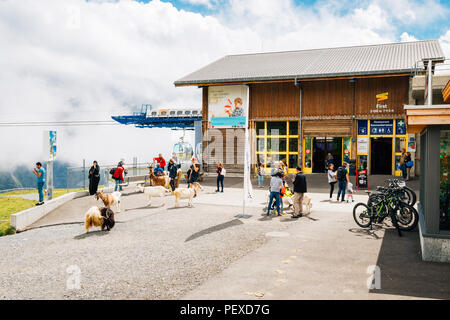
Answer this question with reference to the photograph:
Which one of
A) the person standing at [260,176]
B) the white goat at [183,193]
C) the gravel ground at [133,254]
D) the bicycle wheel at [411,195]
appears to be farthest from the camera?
the person standing at [260,176]

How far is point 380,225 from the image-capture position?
11.1 meters

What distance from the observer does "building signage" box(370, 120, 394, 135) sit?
23.4 meters

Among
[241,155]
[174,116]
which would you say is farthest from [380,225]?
[174,116]

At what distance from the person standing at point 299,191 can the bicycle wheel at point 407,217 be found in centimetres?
312

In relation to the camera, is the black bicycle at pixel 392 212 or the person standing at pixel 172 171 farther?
the person standing at pixel 172 171

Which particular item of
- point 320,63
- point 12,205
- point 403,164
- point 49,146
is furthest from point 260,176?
point 12,205

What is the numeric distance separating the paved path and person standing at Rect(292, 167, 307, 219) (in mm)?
381

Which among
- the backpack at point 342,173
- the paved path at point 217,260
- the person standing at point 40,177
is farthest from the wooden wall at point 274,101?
the person standing at point 40,177

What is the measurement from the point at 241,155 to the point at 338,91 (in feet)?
27.3

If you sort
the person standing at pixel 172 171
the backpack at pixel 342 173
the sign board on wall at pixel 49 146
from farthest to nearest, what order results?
the person standing at pixel 172 171 < the sign board on wall at pixel 49 146 < the backpack at pixel 342 173

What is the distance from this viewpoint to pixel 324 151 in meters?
26.2

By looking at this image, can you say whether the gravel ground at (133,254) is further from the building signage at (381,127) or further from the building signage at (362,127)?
the building signage at (381,127)

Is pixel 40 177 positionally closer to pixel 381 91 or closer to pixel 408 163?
pixel 408 163

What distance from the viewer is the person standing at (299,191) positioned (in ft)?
41.0
